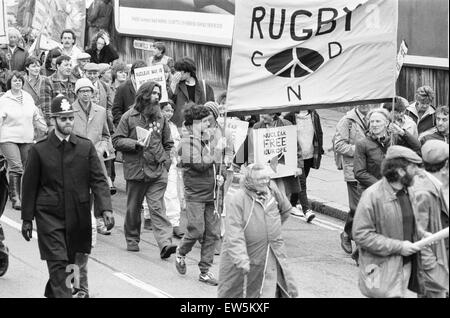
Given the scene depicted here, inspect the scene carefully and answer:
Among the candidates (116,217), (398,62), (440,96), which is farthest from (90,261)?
(440,96)

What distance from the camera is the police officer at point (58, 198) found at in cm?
1009

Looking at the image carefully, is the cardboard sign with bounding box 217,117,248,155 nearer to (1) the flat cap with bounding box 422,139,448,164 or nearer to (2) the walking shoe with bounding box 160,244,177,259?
(2) the walking shoe with bounding box 160,244,177,259

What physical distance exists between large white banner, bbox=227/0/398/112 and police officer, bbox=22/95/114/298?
210 cm

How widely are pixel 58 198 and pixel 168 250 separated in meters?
2.85

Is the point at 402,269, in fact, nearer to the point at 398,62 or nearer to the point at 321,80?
the point at 321,80

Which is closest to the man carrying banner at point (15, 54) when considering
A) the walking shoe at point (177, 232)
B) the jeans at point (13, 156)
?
the jeans at point (13, 156)

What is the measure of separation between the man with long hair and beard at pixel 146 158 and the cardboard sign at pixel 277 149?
41.8 inches

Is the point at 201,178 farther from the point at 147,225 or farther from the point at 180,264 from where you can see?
the point at 147,225

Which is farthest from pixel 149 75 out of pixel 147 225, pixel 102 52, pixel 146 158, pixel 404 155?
pixel 404 155

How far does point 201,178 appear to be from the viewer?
12.3 meters

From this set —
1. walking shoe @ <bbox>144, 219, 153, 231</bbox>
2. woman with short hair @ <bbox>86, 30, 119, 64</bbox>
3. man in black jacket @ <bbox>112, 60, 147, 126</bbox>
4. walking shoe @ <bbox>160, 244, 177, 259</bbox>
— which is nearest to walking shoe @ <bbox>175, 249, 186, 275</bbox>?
walking shoe @ <bbox>160, 244, 177, 259</bbox>

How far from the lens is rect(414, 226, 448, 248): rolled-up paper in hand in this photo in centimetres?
876

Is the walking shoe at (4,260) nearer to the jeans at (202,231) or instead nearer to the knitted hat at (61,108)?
the jeans at (202,231)

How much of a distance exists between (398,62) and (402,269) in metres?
5.37
